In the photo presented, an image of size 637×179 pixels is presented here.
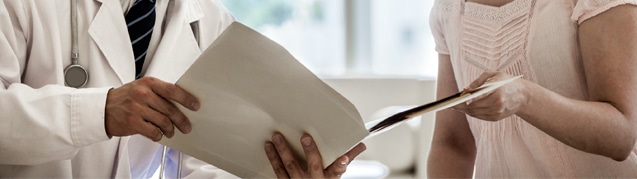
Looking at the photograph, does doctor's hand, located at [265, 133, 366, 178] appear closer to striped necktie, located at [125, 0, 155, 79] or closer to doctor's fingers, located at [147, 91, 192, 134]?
doctor's fingers, located at [147, 91, 192, 134]

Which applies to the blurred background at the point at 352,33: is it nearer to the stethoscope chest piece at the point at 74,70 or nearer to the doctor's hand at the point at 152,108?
the stethoscope chest piece at the point at 74,70

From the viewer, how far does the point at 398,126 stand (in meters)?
3.16

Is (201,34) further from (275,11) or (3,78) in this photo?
(275,11)

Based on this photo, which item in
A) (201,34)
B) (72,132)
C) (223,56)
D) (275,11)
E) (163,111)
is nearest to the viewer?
(223,56)

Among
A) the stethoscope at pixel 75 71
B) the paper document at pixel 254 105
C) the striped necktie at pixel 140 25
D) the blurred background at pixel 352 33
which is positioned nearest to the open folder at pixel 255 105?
the paper document at pixel 254 105

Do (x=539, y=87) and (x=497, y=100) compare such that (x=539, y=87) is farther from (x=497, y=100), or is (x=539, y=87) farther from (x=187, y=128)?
(x=187, y=128)

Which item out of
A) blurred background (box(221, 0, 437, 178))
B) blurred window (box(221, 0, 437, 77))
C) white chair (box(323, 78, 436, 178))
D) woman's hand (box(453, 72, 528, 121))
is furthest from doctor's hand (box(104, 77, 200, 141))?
blurred window (box(221, 0, 437, 77))

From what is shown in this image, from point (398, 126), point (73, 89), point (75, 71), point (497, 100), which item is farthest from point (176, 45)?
point (398, 126)

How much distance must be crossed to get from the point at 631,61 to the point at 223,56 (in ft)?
2.39

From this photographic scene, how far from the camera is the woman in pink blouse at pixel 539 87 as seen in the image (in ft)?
4.25

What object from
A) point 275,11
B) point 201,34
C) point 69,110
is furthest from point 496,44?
point 275,11

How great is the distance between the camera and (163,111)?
45.0 inches

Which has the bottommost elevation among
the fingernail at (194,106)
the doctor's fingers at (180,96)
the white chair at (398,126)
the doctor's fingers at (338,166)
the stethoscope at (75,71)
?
the white chair at (398,126)

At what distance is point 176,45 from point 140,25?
0.08m
